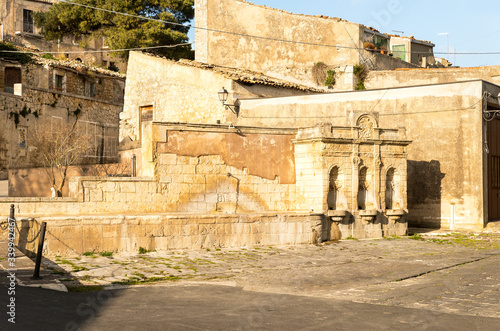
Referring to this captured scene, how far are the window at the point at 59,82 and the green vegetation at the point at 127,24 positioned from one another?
3582 mm

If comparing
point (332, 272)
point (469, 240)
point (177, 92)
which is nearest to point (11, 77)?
point (177, 92)

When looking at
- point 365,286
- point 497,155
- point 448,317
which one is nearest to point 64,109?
point 497,155

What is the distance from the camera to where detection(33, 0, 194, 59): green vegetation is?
3575 cm

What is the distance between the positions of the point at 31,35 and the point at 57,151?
A: 61.2 ft

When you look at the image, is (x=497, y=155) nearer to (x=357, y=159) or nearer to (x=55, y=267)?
(x=357, y=159)

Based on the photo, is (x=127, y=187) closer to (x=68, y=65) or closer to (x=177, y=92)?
(x=177, y=92)

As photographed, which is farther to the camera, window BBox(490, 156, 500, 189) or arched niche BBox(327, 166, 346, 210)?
window BBox(490, 156, 500, 189)

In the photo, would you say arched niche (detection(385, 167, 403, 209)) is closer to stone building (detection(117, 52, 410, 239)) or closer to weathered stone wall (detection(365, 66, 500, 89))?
stone building (detection(117, 52, 410, 239))

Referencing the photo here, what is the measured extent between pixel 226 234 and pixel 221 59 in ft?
52.9

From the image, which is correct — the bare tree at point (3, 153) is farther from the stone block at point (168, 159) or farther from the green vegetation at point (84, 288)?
the green vegetation at point (84, 288)

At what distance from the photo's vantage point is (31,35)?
44750 millimetres

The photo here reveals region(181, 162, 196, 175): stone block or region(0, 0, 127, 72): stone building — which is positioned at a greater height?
region(0, 0, 127, 72): stone building

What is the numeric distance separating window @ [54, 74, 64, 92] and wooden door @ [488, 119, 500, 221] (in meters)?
23.6

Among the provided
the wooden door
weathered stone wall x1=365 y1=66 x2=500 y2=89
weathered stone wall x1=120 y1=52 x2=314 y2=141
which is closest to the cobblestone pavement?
the wooden door
